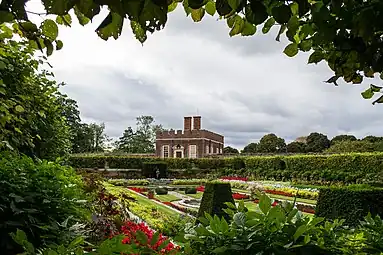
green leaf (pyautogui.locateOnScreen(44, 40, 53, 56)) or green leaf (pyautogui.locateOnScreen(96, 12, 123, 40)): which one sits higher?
green leaf (pyautogui.locateOnScreen(44, 40, 53, 56))

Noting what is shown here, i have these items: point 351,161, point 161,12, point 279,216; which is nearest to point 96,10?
point 161,12

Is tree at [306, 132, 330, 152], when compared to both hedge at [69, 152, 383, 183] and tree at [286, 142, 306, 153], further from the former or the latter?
hedge at [69, 152, 383, 183]

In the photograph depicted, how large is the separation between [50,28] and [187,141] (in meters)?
45.1

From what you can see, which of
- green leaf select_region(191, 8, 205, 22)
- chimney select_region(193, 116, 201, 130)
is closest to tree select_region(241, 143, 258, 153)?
chimney select_region(193, 116, 201, 130)

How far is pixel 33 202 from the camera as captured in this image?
2717 millimetres

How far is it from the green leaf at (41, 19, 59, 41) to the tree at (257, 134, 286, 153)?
54498mm

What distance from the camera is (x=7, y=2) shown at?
3.14 ft

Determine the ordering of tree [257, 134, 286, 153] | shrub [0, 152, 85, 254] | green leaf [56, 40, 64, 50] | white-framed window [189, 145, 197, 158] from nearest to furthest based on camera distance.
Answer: green leaf [56, 40, 64, 50]
shrub [0, 152, 85, 254]
white-framed window [189, 145, 197, 158]
tree [257, 134, 286, 153]

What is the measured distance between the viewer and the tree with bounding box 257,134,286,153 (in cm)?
5493

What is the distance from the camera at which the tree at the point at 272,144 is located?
54.9m

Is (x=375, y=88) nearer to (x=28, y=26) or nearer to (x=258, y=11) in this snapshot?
(x=258, y=11)

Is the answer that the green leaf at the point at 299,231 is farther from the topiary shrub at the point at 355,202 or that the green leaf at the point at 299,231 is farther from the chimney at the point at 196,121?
the chimney at the point at 196,121

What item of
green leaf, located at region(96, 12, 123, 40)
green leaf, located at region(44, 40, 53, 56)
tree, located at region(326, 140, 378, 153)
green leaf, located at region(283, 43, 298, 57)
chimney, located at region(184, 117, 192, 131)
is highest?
chimney, located at region(184, 117, 192, 131)

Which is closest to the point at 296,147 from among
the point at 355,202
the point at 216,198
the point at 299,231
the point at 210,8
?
the point at 216,198
